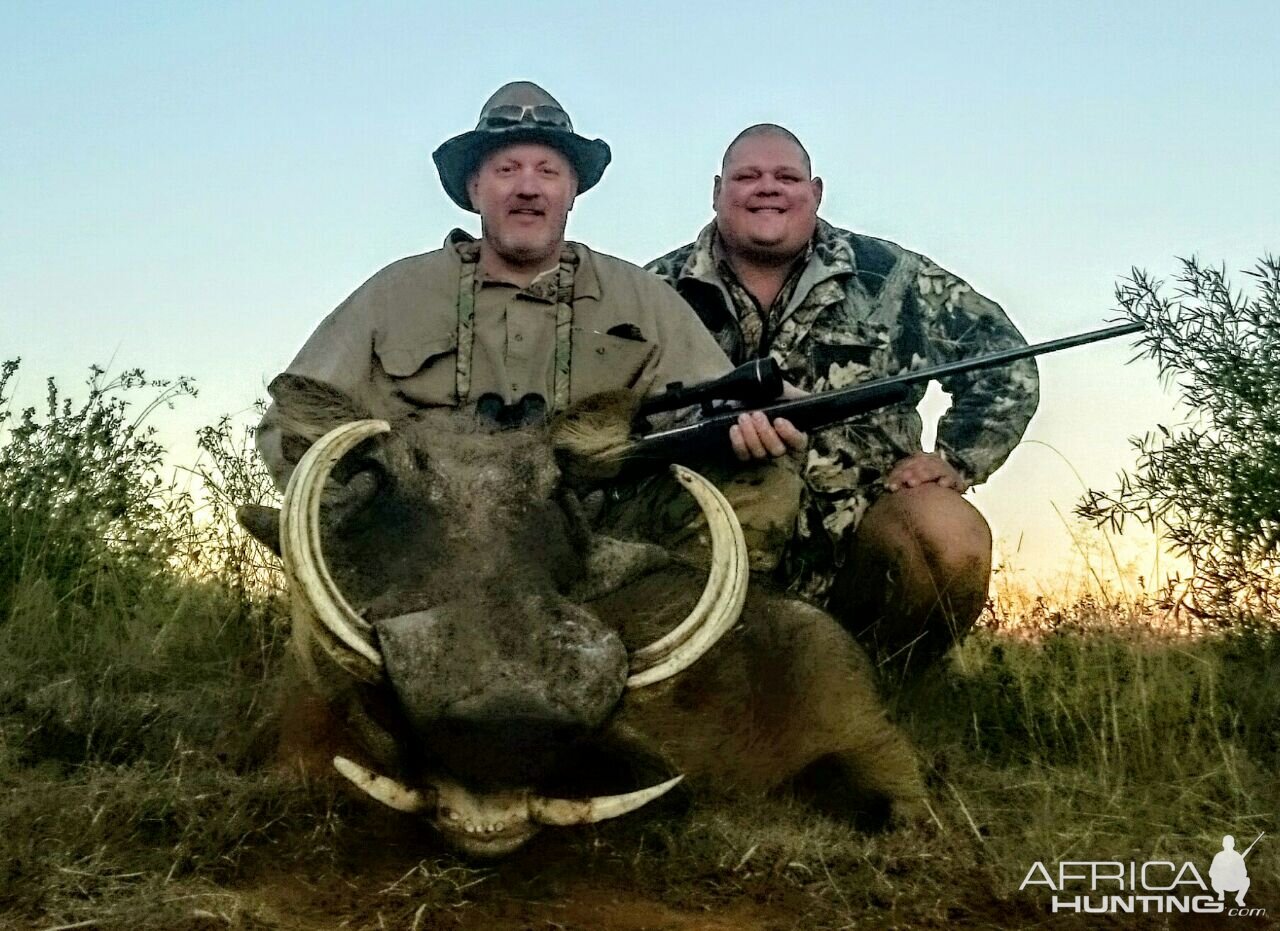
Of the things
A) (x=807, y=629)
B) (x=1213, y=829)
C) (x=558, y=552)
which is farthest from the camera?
(x=807, y=629)

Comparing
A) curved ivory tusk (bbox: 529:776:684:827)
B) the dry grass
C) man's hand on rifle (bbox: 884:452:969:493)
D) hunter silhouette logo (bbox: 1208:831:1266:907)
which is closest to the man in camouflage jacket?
man's hand on rifle (bbox: 884:452:969:493)

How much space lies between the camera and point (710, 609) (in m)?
3.20

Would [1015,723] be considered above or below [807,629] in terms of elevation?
below

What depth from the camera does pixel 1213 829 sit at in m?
3.92

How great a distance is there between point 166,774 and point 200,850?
0.62 metres

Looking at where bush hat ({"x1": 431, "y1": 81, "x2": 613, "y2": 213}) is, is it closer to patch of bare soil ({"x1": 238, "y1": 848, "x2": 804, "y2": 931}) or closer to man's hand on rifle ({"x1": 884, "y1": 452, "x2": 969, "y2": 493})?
man's hand on rifle ({"x1": 884, "y1": 452, "x2": 969, "y2": 493})

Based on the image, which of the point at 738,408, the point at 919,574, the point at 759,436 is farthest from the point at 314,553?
the point at 919,574

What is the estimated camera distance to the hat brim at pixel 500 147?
17.5 ft

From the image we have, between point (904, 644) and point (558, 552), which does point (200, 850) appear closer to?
point (558, 552)

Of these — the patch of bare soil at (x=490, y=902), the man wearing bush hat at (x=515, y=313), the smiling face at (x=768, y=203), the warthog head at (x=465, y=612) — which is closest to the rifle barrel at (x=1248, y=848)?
the patch of bare soil at (x=490, y=902)

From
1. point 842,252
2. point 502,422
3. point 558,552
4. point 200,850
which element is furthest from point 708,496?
point 842,252

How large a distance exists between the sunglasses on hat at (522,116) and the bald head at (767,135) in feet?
4.67

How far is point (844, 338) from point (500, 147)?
1783 millimetres

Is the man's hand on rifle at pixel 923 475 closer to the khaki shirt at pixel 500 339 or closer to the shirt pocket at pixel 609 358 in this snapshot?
the khaki shirt at pixel 500 339
